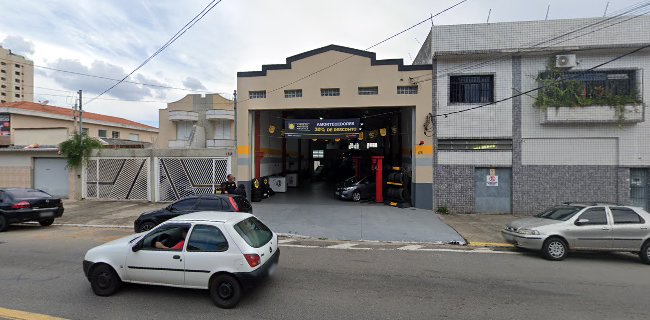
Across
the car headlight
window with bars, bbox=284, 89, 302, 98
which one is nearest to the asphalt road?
the car headlight

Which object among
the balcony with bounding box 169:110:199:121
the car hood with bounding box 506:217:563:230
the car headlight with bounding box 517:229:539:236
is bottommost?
the car headlight with bounding box 517:229:539:236

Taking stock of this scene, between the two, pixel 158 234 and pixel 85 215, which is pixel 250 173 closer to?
pixel 85 215

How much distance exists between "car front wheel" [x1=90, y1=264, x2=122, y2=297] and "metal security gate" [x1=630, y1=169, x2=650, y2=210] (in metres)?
19.0

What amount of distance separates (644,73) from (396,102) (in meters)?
10.4

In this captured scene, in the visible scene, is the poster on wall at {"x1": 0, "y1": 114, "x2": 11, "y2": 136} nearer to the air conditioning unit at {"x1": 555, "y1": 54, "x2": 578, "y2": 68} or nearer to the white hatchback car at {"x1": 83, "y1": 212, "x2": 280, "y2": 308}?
the white hatchback car at {"x1": 83, "y1": 212, "x2": 280, "y2": 308}

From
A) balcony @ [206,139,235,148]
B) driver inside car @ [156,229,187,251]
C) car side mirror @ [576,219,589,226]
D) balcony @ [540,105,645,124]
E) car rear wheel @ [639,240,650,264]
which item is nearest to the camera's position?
driver inside car @ [156,229,187,251]

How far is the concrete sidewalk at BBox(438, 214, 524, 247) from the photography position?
9984 mm

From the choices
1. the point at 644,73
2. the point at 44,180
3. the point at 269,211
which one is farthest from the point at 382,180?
the point at 44,180

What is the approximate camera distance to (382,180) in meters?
18.2

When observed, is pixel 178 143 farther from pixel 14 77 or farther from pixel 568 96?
pixel 14 77

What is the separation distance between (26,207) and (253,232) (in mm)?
10435

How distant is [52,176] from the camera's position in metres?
19.2

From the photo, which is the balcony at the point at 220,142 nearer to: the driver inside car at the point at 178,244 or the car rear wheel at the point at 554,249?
the driver inside car at the point at 178,244

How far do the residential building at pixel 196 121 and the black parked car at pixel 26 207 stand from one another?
1614 cm
